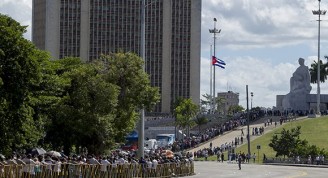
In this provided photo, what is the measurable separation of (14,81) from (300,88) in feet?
337

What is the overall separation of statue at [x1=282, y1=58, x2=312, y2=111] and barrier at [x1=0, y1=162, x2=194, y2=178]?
8515 cm

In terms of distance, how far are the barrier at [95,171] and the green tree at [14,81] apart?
4.07m

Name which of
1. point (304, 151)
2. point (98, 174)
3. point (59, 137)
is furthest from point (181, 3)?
point (98, 174)

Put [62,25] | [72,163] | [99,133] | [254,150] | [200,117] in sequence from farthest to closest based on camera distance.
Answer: [62,25]
[200,117]
[254,150]
[99,133]
[72,163]

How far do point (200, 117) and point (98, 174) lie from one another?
83.3 meters

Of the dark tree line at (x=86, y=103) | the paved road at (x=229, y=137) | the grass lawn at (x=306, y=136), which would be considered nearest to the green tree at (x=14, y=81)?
the dark tree line at (x=86, y=103)

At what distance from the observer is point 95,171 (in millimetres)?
51156

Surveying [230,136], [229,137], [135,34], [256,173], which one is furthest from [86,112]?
[135,34]

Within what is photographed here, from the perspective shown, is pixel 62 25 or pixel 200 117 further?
pixel 62 25

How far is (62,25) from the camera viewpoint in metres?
166

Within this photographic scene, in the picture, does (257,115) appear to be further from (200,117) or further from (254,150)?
(254,150)

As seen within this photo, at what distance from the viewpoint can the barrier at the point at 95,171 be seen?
44000mm

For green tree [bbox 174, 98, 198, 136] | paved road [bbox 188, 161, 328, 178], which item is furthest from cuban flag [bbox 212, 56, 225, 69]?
paved road [bbox 188, 161, 328, 178]

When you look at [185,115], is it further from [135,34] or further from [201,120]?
[135,34]
